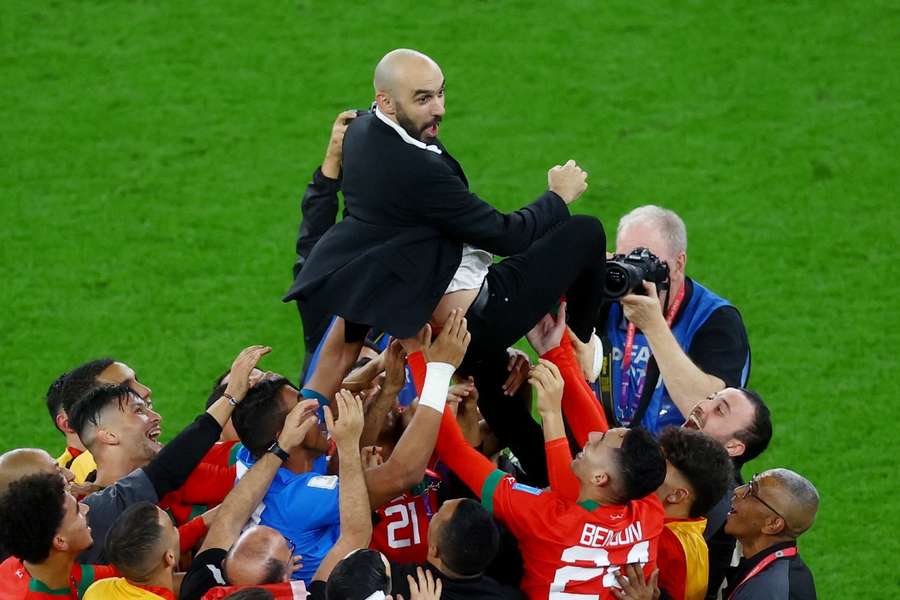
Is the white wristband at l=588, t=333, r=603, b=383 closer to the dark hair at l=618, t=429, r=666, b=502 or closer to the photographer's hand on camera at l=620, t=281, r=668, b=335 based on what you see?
the photographer's hand on camera at l=620, t=281, r=668, b=335

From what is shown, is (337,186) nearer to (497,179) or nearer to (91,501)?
(91,501)

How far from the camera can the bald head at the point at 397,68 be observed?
14.9 ft

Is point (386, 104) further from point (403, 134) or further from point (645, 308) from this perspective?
point (645, 308)

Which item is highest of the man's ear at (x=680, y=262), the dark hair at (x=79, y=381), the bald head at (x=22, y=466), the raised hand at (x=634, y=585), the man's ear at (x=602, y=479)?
the man's ear at (x=680, y=262)

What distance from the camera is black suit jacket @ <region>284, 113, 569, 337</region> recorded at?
455 cm

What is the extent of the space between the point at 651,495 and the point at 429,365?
0.86 meters

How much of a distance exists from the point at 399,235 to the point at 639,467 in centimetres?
109

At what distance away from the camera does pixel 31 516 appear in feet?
14.1

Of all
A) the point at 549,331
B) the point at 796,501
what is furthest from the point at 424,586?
the point at 796,501

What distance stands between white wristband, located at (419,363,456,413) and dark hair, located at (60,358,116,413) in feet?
4.98

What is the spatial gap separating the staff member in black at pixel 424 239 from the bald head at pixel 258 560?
30.1 inches

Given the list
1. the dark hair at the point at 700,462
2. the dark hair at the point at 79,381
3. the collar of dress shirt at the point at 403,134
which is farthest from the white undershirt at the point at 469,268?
the dark hair at the point at 79,381

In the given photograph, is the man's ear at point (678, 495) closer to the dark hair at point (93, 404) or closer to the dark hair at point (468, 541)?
the dark hair at point (468, 541)

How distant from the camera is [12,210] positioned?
9.84 meters
